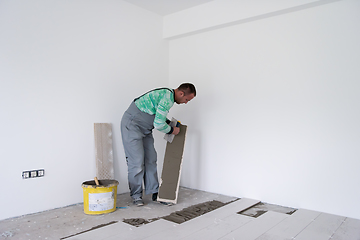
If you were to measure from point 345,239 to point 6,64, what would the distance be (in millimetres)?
3464

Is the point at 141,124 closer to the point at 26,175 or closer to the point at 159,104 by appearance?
the point at 159,104

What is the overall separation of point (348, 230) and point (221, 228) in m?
1.15

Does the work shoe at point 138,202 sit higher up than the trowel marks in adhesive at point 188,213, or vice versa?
the work shoe at point 138,202

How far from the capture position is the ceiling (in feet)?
Result: 12.7

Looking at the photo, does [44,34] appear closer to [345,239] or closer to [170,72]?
[170,72]

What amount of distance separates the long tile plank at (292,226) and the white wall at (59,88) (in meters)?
2.09

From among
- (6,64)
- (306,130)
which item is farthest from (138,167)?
(306,130)

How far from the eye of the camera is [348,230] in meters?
2.59

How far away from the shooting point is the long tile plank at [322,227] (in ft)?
7.99

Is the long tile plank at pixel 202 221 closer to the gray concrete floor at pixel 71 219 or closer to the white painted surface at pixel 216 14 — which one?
the gray concrete floor at pixel 71 219

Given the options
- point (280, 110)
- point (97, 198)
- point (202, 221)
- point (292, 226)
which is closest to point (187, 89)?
point (280, 110)

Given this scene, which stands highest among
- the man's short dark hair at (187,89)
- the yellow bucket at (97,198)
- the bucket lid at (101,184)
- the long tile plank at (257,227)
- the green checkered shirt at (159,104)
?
the man's short dark hair at (187,89)

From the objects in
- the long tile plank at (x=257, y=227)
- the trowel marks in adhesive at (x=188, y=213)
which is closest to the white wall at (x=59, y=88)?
the trowel marks in adhesive at (x=188, y=213)

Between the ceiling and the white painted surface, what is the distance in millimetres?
81
